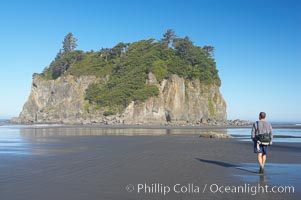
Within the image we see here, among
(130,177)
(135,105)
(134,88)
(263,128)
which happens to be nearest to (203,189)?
(130,177)

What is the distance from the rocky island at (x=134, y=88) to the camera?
3716 inches

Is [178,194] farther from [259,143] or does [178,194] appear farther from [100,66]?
[100,66]

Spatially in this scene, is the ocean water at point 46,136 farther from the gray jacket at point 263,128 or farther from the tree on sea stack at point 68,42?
the tree on sea stack at point 68,42

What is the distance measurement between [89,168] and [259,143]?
6.18 m

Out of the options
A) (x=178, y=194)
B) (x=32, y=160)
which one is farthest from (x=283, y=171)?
(x=32, y=160)

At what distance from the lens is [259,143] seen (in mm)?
11992

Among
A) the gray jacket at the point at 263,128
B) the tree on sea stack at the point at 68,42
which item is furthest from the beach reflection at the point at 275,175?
the tree on sea stack at the point at 68,42

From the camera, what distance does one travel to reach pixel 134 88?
97.6 m

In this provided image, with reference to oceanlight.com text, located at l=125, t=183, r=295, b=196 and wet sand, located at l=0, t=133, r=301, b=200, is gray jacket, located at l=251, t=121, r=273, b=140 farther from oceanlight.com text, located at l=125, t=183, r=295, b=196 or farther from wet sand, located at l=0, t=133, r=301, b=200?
oceanlight.com text, located at l=125, t=183, r=295, b=196

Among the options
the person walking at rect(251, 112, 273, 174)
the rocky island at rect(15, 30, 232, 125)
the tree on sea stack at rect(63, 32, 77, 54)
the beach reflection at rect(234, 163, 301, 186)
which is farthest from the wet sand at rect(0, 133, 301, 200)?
the tree on sea stack at rect(63, 32, 77, 54)

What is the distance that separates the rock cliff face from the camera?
304 feet

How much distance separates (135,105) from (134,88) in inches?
226

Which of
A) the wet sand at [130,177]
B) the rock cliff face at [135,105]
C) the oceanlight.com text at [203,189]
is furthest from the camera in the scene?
the rock cliff face at [135,105]

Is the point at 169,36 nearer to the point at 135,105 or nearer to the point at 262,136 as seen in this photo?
the point at 135,105
